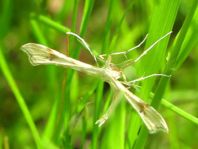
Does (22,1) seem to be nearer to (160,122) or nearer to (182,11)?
(182,11)

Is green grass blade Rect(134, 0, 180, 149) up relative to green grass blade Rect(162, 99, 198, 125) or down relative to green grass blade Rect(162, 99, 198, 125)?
up

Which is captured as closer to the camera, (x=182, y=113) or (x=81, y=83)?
(x=182, y=113)

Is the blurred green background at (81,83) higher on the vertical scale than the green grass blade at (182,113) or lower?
higher

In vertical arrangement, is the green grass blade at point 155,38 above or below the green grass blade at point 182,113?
above

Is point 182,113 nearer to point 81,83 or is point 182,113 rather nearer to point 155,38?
point 155,38

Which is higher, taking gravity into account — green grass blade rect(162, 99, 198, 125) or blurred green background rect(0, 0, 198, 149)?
blurred green background rect(0, 0, 198, 149)

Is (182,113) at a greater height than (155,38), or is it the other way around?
(155,38)

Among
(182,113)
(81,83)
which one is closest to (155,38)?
(182,113)

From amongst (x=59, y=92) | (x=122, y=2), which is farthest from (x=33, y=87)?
(x=59, y=92)
